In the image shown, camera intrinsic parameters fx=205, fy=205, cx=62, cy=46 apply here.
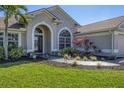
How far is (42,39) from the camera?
2366 centimetres

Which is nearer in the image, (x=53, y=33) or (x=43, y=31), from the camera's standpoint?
(x=53, y=33)

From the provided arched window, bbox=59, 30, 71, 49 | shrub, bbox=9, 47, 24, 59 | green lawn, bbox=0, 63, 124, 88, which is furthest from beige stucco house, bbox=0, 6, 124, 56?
green lawn, bbox=0, 63, 124, 88

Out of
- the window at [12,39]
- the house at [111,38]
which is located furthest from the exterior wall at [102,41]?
the window at [12,39]

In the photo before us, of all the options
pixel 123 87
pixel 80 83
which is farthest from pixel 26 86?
pixel 123 87

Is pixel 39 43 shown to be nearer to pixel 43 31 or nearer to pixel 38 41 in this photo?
pixel 38 41

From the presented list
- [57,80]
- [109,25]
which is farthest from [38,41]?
[57,80]

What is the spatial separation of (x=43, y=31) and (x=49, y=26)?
155cm

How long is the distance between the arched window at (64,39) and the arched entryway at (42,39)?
142 centimetres

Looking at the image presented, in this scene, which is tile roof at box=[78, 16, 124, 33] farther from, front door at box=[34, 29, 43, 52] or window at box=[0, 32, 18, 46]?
window at box=[0, 32, 18, 46]

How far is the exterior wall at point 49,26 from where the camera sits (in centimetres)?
2108

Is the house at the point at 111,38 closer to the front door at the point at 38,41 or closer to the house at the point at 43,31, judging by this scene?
the house at the point at 43,31
